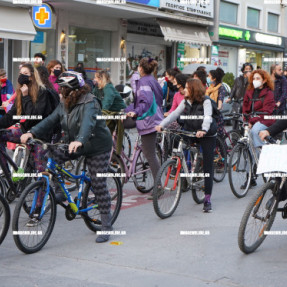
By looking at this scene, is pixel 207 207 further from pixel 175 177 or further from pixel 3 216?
pixel 3 216

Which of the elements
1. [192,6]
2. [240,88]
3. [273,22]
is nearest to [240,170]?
[240,88]

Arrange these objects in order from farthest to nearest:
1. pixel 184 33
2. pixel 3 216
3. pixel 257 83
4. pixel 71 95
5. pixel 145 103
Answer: pixel 184 33, pixel 257 83, pixel 145 103, pixel 71 95, pixel 3 216

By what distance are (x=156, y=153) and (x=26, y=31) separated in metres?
8.13

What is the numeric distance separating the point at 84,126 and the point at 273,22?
97.4ft

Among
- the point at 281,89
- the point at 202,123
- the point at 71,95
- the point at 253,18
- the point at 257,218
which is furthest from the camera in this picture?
the point at 253,18

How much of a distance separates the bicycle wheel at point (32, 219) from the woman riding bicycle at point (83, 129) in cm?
21

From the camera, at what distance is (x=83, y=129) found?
5980mm

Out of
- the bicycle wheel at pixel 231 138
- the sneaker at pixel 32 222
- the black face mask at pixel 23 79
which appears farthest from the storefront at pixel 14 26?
the sneaker at pixel 32 222

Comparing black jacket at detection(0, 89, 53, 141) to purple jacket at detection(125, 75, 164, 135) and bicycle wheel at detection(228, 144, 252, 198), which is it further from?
bicycle wheel at detection(228, 144, 252, 198)

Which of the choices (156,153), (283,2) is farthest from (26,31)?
(283,2)

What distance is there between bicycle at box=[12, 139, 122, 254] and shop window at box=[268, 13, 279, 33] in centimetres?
2868

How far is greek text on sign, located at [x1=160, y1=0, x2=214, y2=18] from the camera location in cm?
2197

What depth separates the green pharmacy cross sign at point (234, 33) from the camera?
28062 mm

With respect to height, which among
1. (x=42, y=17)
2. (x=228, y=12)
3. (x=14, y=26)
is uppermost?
(x=228, y=12)
